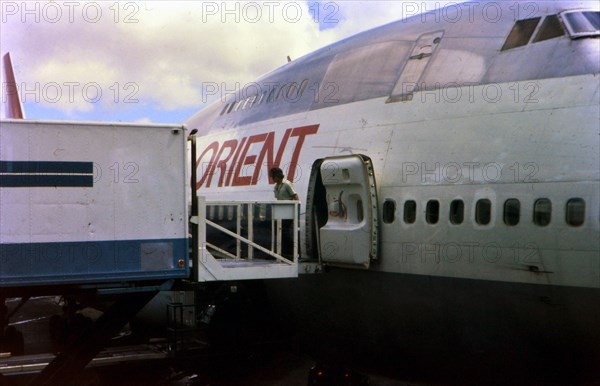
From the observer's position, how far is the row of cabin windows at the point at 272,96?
11.3m

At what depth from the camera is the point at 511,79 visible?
316 inches

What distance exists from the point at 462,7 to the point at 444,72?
48.3 inches

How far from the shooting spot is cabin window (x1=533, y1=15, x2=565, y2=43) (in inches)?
321

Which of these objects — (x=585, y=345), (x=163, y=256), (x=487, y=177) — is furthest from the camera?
(x=163, y=256)

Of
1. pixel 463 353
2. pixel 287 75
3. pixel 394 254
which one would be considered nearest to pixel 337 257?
pixel 394 254

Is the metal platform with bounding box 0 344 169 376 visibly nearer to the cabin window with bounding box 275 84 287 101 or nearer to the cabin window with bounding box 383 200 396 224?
the cabin window with bounding box 275 84 287 101

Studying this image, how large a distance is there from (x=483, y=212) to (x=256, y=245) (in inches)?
118

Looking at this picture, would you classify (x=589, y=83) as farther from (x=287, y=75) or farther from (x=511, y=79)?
(x=287, y=75)

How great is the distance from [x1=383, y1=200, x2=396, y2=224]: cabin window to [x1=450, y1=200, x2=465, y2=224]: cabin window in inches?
31.3

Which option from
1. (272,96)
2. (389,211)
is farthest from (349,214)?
(272,96)

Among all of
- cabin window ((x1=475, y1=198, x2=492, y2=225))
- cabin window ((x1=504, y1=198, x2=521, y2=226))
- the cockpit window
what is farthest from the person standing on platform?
the cockpit window

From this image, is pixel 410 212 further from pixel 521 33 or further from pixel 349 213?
pixel 521 33

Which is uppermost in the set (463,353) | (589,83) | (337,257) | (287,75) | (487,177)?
(287,75)

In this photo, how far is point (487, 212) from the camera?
7.71 meters
